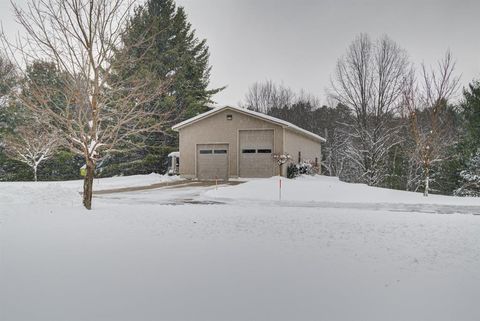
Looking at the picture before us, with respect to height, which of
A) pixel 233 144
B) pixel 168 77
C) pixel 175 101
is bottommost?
pixel 233 144

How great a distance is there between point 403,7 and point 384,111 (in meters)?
11.4

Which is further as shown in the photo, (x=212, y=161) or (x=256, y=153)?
(x=212, y=161)

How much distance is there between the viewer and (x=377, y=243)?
20.7 feet

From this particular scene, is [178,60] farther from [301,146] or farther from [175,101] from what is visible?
[301,146]

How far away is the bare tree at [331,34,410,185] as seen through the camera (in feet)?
79.5

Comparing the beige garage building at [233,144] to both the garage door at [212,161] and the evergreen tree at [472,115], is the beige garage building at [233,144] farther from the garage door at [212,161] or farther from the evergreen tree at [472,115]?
the evergreen tree at [472,115]

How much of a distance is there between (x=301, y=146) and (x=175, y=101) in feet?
33.5

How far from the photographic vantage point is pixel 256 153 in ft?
70.1

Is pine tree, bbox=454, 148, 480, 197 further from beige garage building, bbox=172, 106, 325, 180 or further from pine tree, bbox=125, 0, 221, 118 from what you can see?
pine tree, bbox=125, 0, 221, 118

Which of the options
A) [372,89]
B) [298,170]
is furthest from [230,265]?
[372,89]

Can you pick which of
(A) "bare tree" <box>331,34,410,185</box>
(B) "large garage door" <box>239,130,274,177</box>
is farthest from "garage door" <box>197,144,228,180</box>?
(A) "bare tree" <box>331,34,410,185</box>

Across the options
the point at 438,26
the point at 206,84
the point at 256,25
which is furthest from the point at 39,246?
the point at 206,84

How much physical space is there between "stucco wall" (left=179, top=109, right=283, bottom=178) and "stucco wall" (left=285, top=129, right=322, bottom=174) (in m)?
1.26

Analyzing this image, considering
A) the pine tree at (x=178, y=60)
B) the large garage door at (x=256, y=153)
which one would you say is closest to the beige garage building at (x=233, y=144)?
the large garage door at (x=256, y=153)
